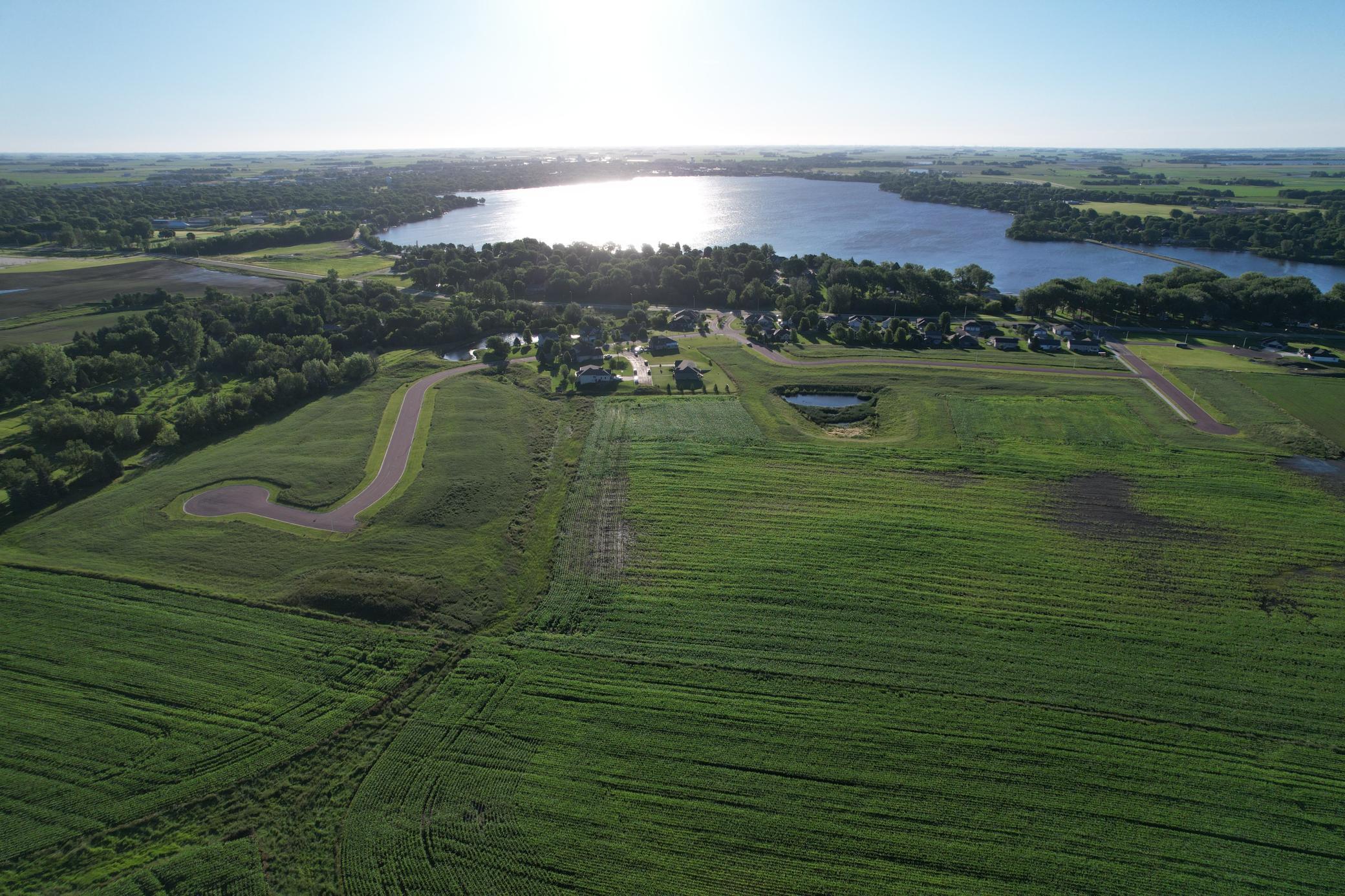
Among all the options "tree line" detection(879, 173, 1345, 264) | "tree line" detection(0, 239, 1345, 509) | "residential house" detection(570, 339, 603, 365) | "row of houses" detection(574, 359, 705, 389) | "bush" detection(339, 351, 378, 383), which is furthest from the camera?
"tree line" detection(879, 173, 1345, 264)

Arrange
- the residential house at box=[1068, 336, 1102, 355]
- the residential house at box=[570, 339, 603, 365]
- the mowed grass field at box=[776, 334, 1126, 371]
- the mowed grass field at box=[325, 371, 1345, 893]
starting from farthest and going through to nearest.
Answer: the residential house at box=[1068, 336, 1102, 355], the residential house at box=[570, 339, 603, 365], the mowed grass field at box=[776, 334, 1126, 371], the mowed grass field at box=[325, 371, 1345, 893]

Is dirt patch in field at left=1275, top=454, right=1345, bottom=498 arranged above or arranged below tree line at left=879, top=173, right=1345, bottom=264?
below

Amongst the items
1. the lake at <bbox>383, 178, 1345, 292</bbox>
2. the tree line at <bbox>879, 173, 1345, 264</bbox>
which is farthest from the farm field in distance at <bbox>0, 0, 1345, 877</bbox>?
the tree line at <bbox>879, 173, 1345, 264</bbox>

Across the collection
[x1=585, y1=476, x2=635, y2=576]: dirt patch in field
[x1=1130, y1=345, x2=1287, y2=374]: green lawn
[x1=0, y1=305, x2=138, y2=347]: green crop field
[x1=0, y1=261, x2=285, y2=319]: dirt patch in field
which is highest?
[x1=0, y1=261, x2=285, y2=319]: dirt patch in field

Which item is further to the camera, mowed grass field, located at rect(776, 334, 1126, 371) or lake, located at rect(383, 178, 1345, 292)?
lake, located at rect(383, 178, 1345, 292)

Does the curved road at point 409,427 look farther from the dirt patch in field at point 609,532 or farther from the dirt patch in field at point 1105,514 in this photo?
the dirt patch in field at point 1105,514

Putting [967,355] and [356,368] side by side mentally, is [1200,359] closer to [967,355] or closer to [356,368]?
[967,355]

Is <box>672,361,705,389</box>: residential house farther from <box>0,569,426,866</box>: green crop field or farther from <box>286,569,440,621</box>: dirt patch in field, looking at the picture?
<box>0,569,426,866</box>: green crop field
